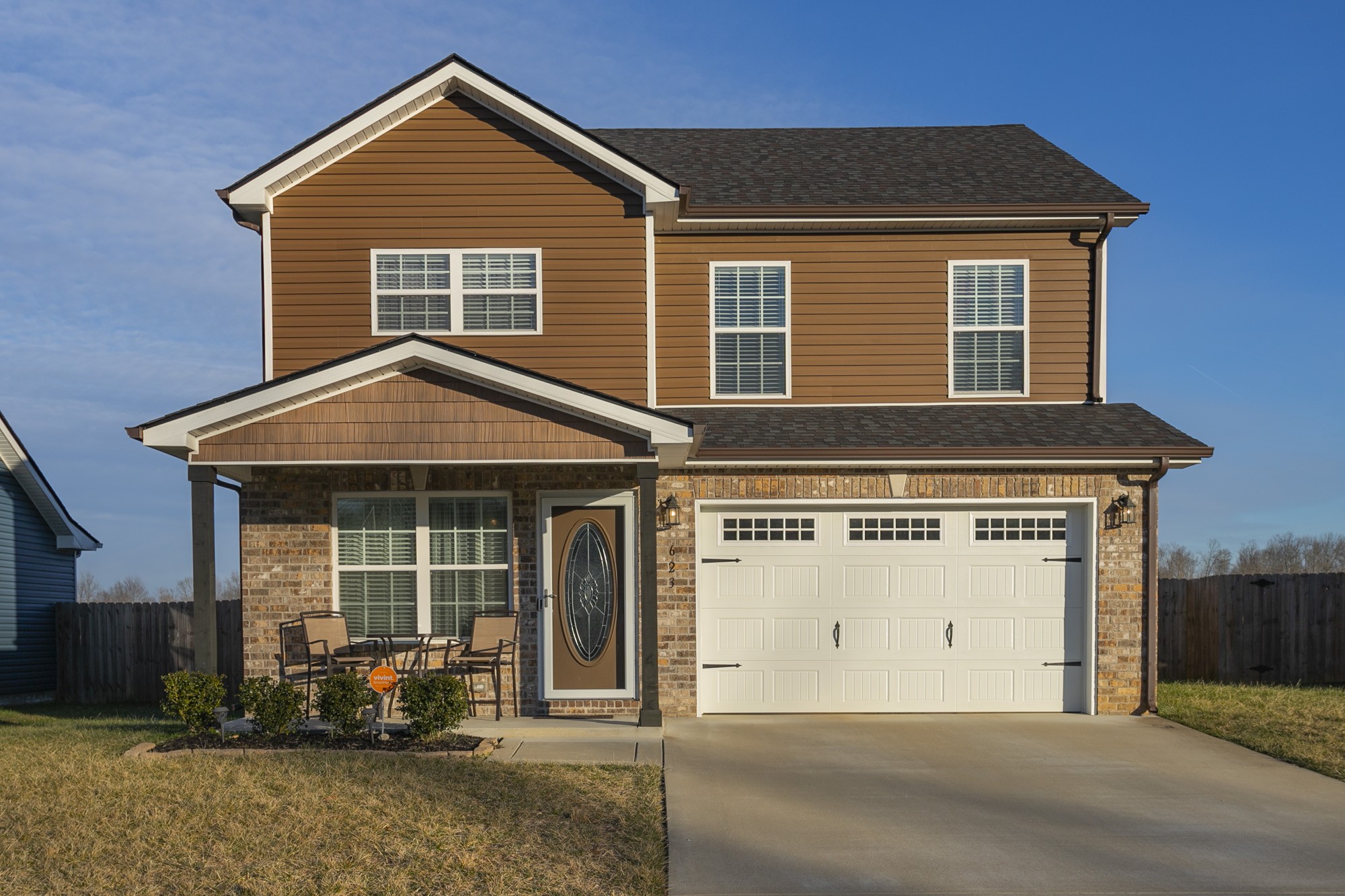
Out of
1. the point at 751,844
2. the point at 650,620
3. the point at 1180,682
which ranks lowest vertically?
the point at 1180,682

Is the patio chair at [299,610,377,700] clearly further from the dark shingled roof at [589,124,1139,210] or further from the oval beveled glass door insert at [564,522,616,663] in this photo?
the dark shingled roof at [589,124,1139,210]

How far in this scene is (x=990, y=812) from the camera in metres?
7.61

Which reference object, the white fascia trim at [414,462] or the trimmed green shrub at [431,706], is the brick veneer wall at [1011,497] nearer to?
the white fascia trim at [414,462]

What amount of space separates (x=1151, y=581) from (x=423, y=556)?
300 inches

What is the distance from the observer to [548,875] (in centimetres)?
596

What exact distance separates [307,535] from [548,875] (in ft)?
21.3

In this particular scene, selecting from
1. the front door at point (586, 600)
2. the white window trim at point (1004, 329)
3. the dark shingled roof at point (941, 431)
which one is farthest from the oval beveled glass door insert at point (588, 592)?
the white window trim at point (1004, 329)

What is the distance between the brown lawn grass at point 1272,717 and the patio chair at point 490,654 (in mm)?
6894

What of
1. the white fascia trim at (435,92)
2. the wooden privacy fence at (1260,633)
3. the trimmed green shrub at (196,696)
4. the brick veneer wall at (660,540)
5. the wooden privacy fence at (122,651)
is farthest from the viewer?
the wooden privacy fence at (1260,633)

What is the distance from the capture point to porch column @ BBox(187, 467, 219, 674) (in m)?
10.2

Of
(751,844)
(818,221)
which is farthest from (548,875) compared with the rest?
(818,221)

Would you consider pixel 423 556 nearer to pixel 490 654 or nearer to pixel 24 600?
pixel 490 654

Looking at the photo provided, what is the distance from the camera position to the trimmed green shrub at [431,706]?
920cm

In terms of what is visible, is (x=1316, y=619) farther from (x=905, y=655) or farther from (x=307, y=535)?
(x=307, y=535)
